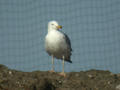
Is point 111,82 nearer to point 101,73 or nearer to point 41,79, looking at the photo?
point 101,73

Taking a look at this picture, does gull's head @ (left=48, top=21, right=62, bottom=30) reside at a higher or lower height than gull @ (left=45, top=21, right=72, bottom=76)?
higher

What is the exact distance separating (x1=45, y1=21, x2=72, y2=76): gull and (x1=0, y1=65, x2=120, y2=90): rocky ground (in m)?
1.11

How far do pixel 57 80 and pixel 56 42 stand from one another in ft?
6.27

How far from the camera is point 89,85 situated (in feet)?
26.5

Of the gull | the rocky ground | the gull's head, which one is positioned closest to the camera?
the rocky ground

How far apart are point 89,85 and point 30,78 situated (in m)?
1.41

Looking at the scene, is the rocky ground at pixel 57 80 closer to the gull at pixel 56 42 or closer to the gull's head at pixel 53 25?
the gull at pixel 56 42

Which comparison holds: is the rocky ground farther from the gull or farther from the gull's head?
the gull's head

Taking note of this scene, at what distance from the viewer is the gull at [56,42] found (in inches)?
386

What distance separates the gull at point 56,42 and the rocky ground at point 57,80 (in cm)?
111

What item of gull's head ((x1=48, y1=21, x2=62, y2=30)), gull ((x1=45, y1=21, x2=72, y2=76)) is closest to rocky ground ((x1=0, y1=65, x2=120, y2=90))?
gull ((x1=45, y1=21, x2=72, y2=76))

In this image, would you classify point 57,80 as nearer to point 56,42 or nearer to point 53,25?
point 56,42

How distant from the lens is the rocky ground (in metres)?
7.55

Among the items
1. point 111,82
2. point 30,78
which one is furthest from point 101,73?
point 30,78
